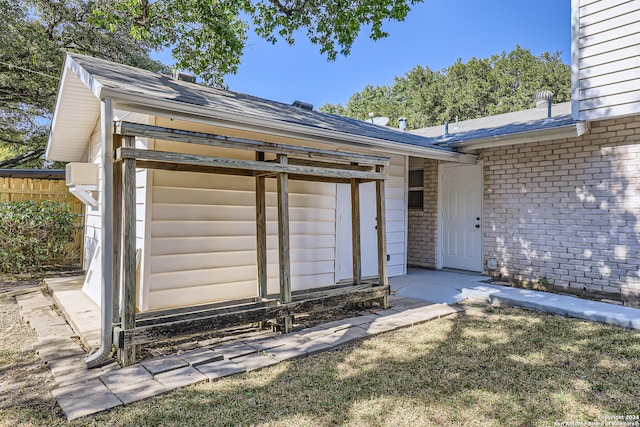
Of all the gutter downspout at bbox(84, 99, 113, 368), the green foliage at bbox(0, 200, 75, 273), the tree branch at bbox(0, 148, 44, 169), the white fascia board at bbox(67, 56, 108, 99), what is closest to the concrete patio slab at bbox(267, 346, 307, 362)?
the gutter downspout at bbox(84, 99, 113, 368)

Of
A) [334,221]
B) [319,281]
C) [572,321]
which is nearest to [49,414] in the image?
[319,281]

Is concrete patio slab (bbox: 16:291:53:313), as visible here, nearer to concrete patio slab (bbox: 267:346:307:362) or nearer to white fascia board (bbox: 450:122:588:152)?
concrete patio slab (bbox: 267:346:307:362)

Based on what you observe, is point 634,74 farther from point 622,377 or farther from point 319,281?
point 319,281

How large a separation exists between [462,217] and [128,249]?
20.2 ft

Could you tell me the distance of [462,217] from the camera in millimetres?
7574

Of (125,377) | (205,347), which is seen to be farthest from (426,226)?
(125,377)

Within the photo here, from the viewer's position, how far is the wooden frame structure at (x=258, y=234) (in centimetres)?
325

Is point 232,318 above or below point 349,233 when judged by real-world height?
below

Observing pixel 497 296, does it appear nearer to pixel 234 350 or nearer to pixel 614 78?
pixel 614 78

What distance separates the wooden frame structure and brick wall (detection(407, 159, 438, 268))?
10.3 ft

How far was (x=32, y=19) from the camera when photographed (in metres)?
11.0

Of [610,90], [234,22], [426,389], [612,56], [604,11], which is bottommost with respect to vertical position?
[426,389]

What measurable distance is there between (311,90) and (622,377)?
122 ft

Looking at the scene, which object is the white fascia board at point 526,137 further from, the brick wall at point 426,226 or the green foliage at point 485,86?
the green foliage at point 485,86
